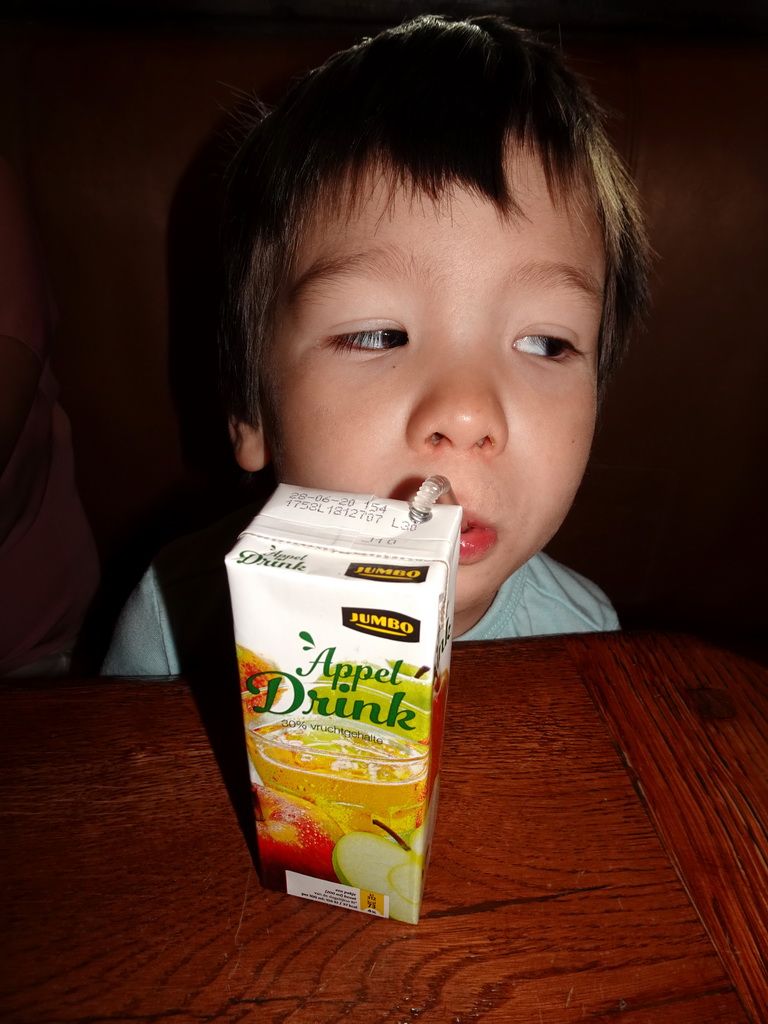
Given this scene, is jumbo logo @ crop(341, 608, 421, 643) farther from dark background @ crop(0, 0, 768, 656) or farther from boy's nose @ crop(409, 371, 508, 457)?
dark background @ crop(0, 0, 768, 656)

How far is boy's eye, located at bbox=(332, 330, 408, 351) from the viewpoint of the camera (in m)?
0.65

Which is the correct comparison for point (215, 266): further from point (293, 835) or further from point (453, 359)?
point (293, 835)

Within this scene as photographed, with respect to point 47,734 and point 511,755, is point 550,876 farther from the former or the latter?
point 47,734

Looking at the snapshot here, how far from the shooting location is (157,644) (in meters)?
0.95

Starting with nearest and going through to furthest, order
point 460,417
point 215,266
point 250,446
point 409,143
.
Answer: point 460,417, point 409,143, point 250,446, point 215,266

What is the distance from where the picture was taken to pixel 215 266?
1203 millimetres

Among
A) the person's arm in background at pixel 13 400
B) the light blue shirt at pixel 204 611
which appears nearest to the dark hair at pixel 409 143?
the light blue shirt at pixel 204 611

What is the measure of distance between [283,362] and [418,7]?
1.13m

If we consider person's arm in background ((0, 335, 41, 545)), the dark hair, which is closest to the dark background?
person's arm in background ((0, 335, 41, 545))

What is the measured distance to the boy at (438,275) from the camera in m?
0.60

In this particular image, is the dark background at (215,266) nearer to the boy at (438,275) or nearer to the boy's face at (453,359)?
the boy at (438,275)

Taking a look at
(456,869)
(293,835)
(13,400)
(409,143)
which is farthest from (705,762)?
(13,400)

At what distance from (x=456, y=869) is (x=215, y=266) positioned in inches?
43.0

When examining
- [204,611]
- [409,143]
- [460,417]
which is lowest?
[204,611]
